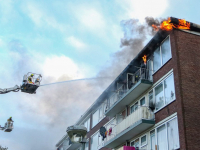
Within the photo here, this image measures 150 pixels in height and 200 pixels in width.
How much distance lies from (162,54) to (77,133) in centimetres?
861

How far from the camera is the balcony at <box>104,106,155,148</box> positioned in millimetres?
18253

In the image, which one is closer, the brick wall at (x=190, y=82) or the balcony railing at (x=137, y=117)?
the brick wall at (x=190, y=82)

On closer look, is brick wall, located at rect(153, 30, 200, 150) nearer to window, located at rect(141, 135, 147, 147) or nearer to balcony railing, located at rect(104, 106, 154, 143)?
balcony railing, located at rect(104, 106, 154, 143)

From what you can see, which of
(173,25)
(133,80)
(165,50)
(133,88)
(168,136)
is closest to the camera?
(168,136)

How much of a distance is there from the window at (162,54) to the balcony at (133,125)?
3.00 meters

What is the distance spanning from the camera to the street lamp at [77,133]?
42.7ft

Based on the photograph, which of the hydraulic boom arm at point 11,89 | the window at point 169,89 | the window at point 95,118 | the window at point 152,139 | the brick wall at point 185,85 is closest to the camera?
the brick wall at point 185,85

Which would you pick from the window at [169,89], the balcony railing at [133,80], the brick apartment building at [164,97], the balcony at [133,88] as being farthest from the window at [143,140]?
the balcony railing at [133,80]

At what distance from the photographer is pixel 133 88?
20297 mm

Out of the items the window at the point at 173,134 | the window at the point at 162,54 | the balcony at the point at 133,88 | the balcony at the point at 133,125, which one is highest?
the window at the point at 162,54

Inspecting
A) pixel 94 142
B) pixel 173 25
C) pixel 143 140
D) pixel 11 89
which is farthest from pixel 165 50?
pixel 94 142

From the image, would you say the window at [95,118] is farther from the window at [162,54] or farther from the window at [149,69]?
the window at [162,54]

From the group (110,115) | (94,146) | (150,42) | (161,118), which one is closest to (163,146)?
(161,118)

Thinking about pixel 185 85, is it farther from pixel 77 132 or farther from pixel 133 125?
pixel 77 132
